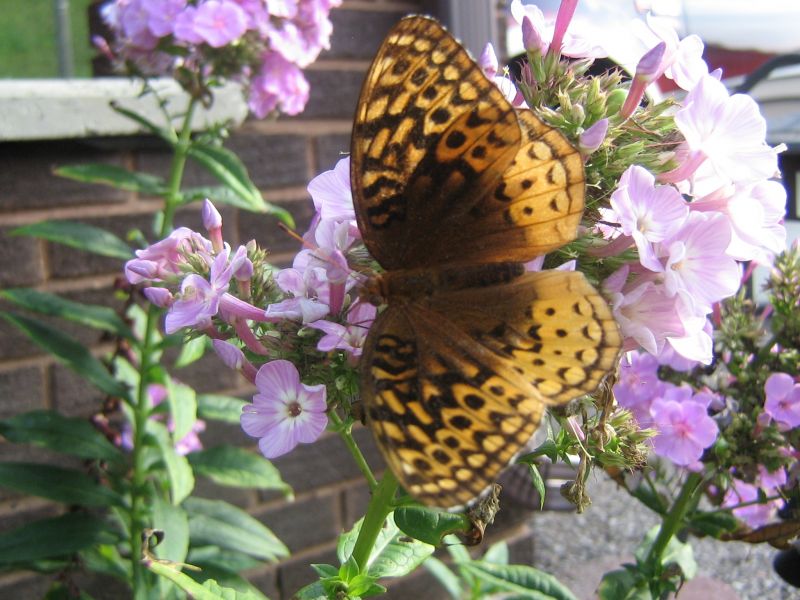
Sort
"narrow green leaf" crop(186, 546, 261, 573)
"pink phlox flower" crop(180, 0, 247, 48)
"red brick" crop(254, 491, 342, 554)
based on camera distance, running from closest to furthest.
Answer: "pink phlox flower" crop(180, 0, 247, 48), "narrow green leaf" crop(186, 546, 261, 573), "red brick" crop(254, 491, 342, 554)

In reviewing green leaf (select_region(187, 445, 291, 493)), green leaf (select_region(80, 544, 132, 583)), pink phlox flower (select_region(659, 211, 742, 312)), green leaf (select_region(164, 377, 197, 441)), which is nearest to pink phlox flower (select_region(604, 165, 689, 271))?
pink phlox flower (select_region(659, 211, 742, 312))

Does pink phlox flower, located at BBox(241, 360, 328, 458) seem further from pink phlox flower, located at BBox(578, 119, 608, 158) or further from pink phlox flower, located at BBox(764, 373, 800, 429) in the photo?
pink phlox flower, located at BBox(764, 373, 800, 429)

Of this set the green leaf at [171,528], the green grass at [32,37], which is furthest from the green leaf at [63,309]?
the green grass at [32,37]

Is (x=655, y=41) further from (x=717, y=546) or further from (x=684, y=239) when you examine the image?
(x=717, y=546)

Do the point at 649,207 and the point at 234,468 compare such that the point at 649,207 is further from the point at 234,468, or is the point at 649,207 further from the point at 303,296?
the point at 234,468

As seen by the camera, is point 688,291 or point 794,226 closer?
point 688,291

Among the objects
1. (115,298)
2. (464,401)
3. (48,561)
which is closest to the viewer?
(464,401)

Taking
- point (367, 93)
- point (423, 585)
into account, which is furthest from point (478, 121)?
point (423, 585)

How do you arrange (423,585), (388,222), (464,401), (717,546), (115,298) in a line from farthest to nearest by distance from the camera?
(717,546), (423,585), (115,298), (388,222), (464,401)
